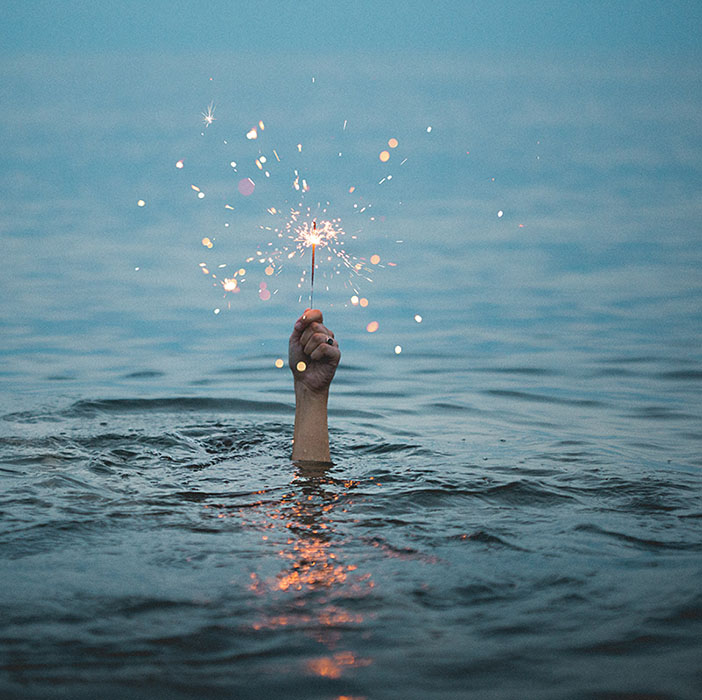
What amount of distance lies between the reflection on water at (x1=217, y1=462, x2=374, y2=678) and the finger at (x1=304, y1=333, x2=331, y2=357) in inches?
38.5

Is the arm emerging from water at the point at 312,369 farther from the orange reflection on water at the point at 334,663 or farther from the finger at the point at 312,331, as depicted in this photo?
the orange reflection on water at the point at 334,663

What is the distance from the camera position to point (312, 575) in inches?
174

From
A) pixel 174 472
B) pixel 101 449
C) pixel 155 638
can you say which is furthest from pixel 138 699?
pixel 101 449

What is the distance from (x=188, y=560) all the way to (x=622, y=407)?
269 inches

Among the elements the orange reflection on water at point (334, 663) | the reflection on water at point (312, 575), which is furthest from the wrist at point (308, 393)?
the orange reflection on water at point (334, 663)

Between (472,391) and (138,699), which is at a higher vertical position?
(472,391)

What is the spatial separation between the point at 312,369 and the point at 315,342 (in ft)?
0.82

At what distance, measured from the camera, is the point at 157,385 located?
11.5 metres

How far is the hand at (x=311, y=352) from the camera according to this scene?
6.29 meters

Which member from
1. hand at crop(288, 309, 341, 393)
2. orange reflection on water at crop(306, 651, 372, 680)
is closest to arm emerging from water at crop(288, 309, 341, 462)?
hand at crop(288, 309, 341, 393)

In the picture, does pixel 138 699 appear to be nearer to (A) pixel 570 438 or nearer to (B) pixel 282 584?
(B) pixel 282 584

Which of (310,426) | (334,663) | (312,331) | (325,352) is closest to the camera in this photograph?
(334,663)

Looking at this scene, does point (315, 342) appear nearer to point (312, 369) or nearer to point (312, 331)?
point (312, 331)

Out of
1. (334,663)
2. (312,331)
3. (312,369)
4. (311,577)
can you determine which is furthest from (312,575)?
(312,331)
